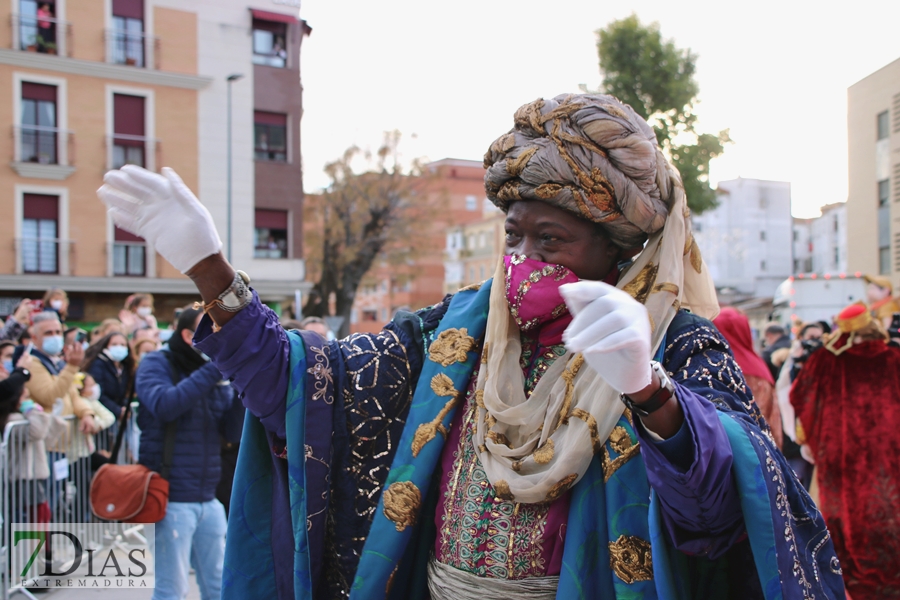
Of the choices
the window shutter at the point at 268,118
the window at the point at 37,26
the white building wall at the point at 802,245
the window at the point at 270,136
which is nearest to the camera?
the window at the point at 37,26

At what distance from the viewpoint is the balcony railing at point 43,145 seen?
61.4ft

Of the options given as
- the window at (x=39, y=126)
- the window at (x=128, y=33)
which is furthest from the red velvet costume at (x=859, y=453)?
the window at (x=39, y=126)

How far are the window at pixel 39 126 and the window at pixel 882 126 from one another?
17599mm

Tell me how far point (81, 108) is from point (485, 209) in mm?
42762

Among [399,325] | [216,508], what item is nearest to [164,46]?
[216,508]

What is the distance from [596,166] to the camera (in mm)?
1840

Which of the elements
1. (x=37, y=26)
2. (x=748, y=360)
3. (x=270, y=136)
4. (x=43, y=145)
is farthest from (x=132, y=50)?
(x=748, y=360)

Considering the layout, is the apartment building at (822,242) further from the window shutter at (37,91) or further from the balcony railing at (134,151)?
the window shutter at (37,91)

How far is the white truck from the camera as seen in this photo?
1644cm

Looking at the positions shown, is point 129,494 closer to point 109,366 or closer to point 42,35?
point 109,366

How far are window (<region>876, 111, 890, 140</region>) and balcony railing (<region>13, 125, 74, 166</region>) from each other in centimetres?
1744

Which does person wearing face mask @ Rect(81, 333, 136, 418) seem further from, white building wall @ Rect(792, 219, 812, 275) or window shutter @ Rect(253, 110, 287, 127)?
white building wall @ Rect(792, 219, 812, 275)

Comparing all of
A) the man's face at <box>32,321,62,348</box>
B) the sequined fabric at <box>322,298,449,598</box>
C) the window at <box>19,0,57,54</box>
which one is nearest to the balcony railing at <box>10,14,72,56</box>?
the window at <box>19,0,57,54</box>

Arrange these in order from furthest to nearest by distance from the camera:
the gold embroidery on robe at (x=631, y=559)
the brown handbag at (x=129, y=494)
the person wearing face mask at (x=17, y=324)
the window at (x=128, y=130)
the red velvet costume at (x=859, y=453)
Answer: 1. the window at (x=128, y=130)
2. the person wearing face mask at (x=17, y=324)
3. the red velvet costume at (x=859, y=453)
4. the brown handbag at (x=129, y=494)
5. the gold embroidery on robe at (x=631, y=559)
